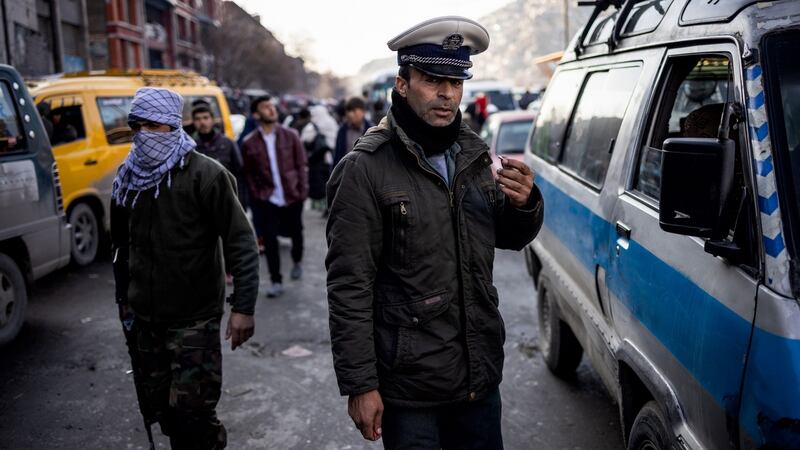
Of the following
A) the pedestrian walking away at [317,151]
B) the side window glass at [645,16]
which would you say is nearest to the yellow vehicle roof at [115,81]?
the pedestrian walking away at [317,151]

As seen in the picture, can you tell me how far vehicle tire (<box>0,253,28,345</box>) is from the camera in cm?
545

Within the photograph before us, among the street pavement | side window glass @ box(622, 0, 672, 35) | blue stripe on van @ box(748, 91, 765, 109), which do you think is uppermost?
side window glass @ box(622, 0, 672, 35)

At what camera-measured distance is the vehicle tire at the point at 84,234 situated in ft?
26.1

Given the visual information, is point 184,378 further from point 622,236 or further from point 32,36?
point 32,36

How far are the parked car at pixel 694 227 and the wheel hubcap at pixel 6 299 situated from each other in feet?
13.8

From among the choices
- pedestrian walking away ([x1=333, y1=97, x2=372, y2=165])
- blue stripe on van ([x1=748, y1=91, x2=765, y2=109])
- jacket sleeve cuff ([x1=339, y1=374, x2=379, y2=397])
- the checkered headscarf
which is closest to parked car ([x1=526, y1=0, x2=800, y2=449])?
blue stripe on van ([x1=748, y1=91, x2=765, y2=109])

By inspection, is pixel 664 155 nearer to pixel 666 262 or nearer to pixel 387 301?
pixel 666 262

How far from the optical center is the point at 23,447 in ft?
13.0

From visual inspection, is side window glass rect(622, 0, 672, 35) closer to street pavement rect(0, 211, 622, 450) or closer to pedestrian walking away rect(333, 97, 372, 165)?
street pavement rect(0, 211, 622, 450)

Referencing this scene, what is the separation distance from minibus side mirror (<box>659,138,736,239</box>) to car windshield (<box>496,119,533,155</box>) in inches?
331

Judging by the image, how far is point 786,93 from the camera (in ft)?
6.63

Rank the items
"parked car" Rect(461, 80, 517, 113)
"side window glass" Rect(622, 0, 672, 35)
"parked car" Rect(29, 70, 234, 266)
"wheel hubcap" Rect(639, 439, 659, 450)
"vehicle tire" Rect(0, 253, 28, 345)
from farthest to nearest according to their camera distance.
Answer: "parked car" Rect(461, 80, 517, 113), "parked car" Rect(29, 70, 234, 266), "vehicle tire" Rect(0, 253, 28, 345), "side window glass" Rect(622, 0, 672, 35), "wheel hubcap" Rect(639, 439, 659, 450)

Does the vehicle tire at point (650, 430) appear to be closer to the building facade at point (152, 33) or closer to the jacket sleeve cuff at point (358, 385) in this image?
the jacket sleeve cuff at point (358, 385)

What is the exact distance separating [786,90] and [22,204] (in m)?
5.37
